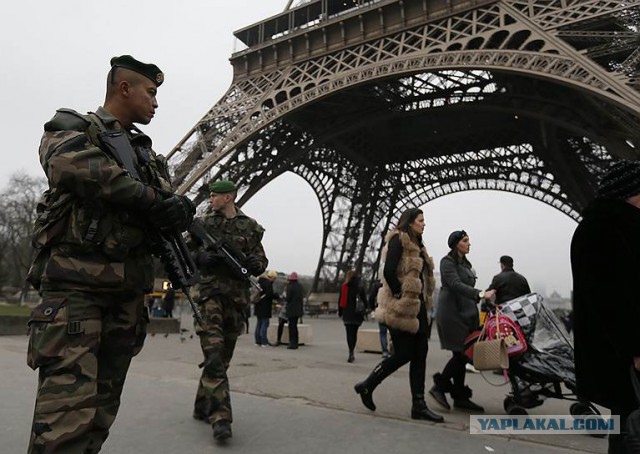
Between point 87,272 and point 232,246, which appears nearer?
point 87,272

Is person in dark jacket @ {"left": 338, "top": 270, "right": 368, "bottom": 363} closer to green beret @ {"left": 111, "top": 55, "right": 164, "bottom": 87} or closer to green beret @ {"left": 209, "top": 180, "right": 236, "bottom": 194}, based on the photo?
green beret @ {"left": 209, "top": 180, "right": 236, "bottom": 194}

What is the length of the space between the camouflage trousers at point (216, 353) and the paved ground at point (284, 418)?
0.16m

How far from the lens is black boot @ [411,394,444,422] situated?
3.74 meters

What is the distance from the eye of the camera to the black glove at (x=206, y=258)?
3.45 meters

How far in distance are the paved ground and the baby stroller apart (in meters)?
0.40

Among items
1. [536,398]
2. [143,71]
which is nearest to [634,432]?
[143,71]

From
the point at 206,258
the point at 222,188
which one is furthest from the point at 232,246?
the point at 222,188

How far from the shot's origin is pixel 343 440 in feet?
10.2

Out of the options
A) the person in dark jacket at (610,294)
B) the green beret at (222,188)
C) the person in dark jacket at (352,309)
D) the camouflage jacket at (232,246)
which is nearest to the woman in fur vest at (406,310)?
the camouflage jacket at (232,246)

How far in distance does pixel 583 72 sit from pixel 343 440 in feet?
40.4

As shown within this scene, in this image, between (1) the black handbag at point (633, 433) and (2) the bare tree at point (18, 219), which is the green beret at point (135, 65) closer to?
(1) the black handbag at point (633, 433)

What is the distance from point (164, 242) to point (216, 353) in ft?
4.92

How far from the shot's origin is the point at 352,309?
856 cm

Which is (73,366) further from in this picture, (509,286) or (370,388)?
(509,286)
